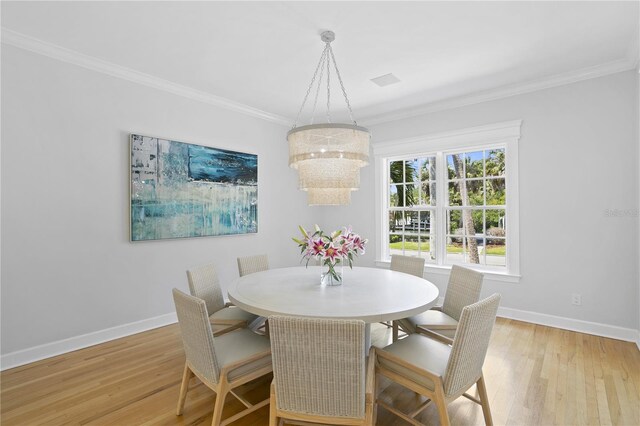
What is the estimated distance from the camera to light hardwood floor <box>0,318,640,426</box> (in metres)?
2.02

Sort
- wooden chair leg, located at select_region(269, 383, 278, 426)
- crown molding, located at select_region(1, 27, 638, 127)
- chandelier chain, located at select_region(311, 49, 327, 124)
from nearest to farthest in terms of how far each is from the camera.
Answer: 1. wooden chair leg, located at select_region(269, 383, 278, 426)
2. crown molding, located at select_region(1, 27, 638, 127)
3. chandelier chain, located at select_region(311, 49, 327, 124)

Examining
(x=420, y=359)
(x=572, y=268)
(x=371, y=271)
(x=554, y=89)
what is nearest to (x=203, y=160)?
(x=371, y=271)

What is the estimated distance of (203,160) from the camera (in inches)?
156

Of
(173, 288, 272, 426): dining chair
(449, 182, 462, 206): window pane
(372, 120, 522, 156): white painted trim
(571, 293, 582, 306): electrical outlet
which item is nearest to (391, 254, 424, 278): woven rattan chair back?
(449, 182, 462, 206): window pane

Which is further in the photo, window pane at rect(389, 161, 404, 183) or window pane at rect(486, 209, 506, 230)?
window pane at rect(389, 161, 404, 183)

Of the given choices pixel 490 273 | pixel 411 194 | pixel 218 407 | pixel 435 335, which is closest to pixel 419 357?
pixel 435 335

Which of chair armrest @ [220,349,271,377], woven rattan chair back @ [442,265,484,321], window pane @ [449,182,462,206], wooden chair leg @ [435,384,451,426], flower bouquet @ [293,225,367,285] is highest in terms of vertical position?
window pane @ [449,182,462,206]

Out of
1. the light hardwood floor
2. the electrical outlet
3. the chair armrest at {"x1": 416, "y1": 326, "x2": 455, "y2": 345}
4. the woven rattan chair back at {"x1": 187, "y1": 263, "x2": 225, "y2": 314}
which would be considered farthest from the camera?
the electrical outlet

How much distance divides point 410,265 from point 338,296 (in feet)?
4.29

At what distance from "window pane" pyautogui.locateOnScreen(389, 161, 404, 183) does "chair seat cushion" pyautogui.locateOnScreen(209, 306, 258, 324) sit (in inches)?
126

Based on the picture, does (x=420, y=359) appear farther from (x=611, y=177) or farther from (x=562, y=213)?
(x=611, y=177)

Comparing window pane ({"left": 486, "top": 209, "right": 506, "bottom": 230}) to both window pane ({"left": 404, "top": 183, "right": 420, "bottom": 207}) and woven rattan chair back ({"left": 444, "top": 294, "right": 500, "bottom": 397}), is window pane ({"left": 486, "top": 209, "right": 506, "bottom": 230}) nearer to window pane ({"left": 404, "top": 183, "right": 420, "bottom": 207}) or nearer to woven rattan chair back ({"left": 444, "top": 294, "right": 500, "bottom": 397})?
window pane ({"left": 404, "top": 183, "right": 420, "bottom": 207})

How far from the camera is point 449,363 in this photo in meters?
1.58

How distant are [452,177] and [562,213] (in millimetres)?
1325
